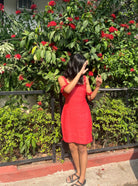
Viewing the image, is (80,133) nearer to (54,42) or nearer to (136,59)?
(54,42)

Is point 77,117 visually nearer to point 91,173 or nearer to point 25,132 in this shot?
point 25,132

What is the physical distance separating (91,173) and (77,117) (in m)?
1.04

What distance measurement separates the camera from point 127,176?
255 centimetres

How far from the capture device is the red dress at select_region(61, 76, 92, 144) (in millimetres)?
2119

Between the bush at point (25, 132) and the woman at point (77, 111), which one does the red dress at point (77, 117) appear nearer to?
the woman at point (77, 111)

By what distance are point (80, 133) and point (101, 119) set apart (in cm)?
83

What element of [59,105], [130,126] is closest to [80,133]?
[59,105]

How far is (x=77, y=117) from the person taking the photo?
2.11m

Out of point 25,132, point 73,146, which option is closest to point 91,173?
point 73,146

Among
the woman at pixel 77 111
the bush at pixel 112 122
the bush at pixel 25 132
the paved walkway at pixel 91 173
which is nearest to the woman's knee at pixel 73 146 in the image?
the woman at pixel 77 111

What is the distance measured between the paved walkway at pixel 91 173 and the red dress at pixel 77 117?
2.25 ft

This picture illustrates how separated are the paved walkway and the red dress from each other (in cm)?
69

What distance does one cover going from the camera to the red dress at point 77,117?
212 cm

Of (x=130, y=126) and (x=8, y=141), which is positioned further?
(x=130, y=126)
